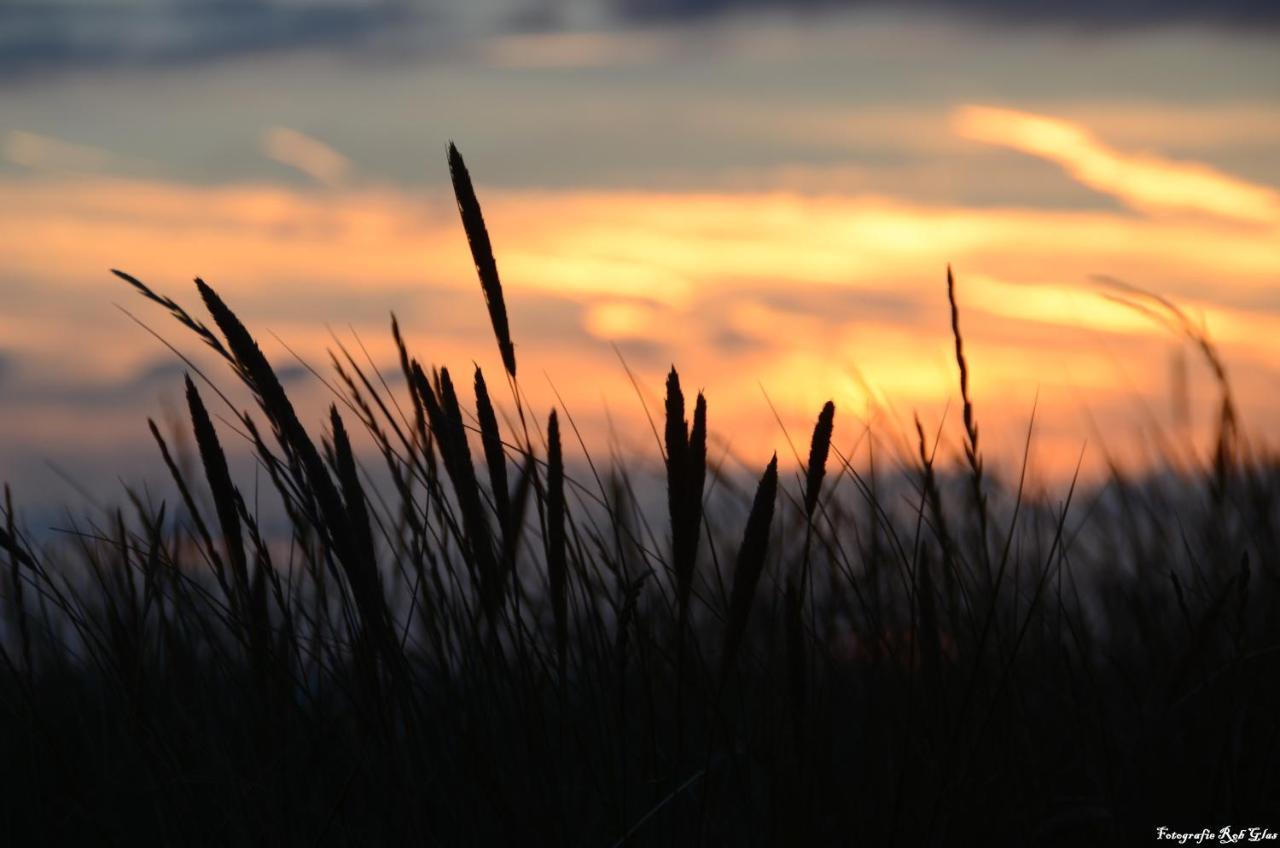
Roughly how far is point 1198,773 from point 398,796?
3.65 ft

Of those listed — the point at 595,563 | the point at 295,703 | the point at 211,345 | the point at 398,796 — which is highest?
the point at 211,345

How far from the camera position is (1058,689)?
2080mm

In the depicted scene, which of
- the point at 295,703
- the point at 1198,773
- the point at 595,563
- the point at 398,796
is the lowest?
the point at 1198,773

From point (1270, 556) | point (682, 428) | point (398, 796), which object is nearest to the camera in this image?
point (682, 428)

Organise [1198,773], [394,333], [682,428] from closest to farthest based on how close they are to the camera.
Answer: [682,428], [1198,773], [394,333]

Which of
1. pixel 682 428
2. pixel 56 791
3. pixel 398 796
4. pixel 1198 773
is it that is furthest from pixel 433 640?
pixel 1198 773

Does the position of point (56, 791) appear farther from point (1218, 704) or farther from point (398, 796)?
point (1218, 704)

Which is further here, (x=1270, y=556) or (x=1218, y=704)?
(x=1270, y=556)

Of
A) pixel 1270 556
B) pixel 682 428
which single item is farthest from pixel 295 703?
pixel 1270 556

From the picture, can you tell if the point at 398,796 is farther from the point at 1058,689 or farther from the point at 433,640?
the point at 1058,689

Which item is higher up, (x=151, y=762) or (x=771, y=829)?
(x=151, y=762)

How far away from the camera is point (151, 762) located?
1.69 meters

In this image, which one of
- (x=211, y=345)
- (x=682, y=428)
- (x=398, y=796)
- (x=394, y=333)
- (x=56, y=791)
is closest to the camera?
(x=682, y=428)

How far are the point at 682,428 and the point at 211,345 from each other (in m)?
0.61
